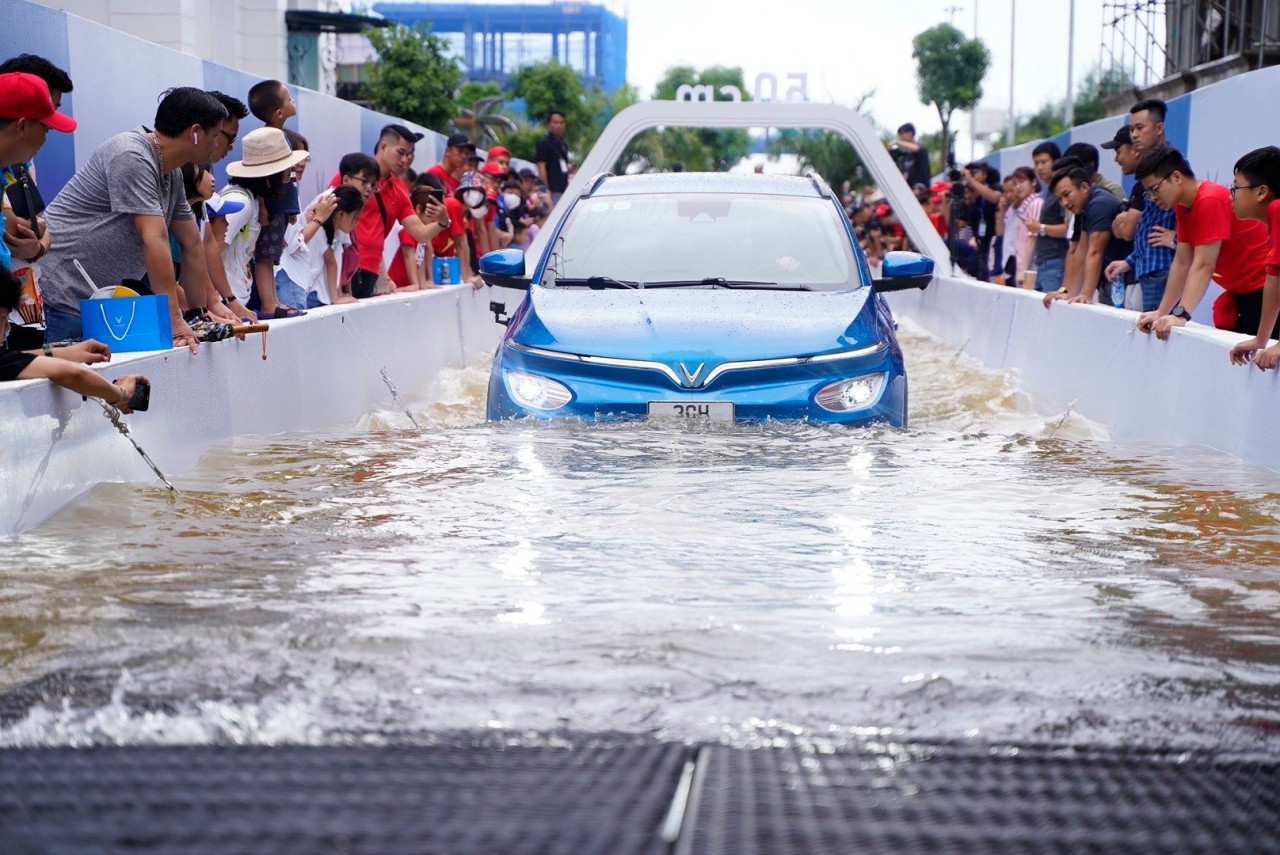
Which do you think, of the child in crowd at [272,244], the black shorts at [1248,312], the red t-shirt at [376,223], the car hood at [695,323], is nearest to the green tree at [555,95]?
the red t-shirt at [376,223]

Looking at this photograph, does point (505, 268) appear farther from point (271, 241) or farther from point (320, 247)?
point (320, 247)

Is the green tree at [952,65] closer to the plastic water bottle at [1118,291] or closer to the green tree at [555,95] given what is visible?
the green tree at [555,95]

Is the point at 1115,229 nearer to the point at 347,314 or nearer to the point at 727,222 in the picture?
the point at 727,222

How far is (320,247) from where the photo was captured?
34.1ft

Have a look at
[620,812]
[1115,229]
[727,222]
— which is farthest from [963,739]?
[1115,229]

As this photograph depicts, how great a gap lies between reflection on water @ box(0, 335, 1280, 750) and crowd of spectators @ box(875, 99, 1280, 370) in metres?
1.38

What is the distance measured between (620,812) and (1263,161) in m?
5.51

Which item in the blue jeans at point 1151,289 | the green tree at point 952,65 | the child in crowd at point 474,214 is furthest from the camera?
the green tree at point 952,65

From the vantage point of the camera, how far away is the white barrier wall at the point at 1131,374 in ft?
21.5

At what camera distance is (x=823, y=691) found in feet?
11.3

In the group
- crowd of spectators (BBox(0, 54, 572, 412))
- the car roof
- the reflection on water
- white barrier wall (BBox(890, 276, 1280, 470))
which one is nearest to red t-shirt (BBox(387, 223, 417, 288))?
crowd of spectators (BBox(0, 54, 572, 412))

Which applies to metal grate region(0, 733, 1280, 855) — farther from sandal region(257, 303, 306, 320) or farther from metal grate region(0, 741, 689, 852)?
sandal region(257, 303, 306, 320)

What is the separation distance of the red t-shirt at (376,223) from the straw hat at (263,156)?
272 cm

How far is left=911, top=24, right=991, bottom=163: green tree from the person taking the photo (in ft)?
308
